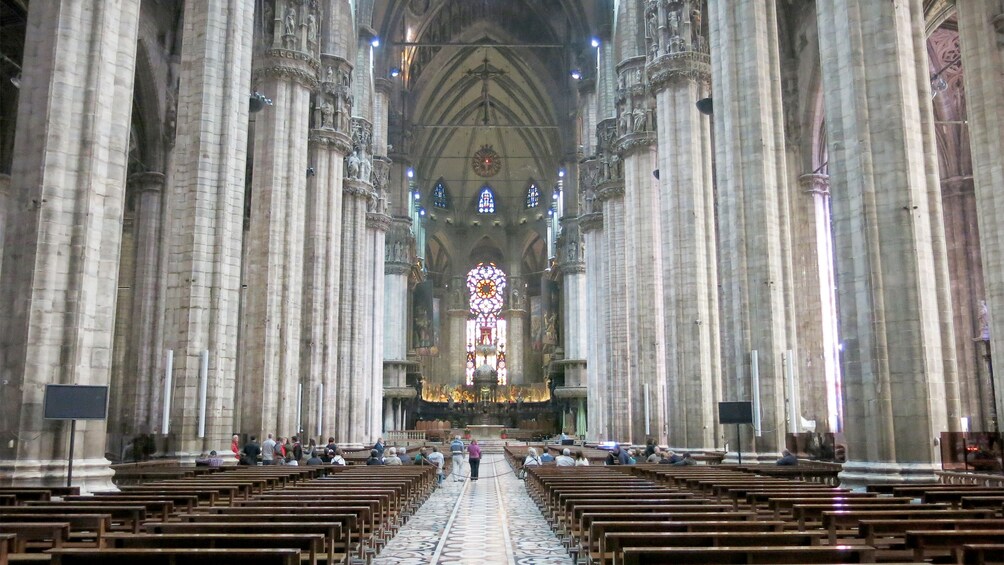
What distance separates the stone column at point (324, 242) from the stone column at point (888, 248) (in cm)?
2087

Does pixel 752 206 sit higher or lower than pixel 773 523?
higher

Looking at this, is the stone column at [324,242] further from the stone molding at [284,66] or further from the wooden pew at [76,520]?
the wooden pew at [76,520]

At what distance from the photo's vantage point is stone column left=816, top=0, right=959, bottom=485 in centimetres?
1316

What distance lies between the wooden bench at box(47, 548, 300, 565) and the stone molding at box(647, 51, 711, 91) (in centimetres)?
2388

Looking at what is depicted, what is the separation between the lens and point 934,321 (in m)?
13.4

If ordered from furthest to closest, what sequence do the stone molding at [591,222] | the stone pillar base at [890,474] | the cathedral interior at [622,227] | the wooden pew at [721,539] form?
the stone molding at [591,222], the cathedral interior at [622,227], the stone pillar base at [890,474], the wooden pew at [721,539]

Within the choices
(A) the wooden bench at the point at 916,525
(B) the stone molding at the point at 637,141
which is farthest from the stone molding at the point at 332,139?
(A) the wooden bench at the point at 916,525

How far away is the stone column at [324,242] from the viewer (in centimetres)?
3081

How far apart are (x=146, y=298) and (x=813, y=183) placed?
80.2ft

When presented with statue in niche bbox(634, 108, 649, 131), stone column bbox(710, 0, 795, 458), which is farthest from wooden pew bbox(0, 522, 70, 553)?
statue in niche bbox(634, 108, 649, 131)

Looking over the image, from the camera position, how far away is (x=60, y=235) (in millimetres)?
12773

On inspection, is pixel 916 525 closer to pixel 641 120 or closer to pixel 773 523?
pixel 773 523

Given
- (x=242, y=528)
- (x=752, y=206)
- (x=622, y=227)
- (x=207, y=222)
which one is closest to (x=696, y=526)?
(x=242, y=528)

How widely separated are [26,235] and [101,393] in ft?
9.29
